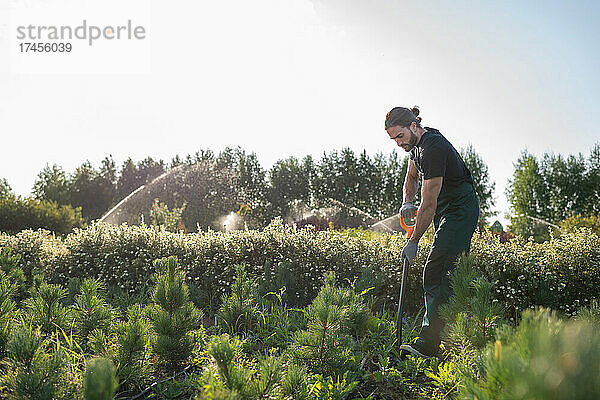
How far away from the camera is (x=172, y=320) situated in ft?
9.32

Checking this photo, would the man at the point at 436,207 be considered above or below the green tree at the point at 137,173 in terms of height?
below

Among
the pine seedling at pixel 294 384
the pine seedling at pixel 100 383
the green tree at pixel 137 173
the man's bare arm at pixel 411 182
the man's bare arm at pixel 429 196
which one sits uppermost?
the green tree at pixel 137 173

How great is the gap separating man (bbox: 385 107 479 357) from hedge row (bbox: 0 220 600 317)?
0.84 meters

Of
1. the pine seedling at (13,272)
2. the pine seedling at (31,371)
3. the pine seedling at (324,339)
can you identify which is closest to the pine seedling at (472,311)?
the pine seedling at (324,339)

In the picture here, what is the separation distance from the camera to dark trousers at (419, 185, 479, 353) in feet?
10.4

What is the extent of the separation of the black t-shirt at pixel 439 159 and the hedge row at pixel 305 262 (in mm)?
983

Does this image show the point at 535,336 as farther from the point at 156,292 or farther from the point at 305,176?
the point at 305,176

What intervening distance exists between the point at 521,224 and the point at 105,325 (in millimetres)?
19771

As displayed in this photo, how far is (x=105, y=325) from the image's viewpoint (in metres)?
3.05

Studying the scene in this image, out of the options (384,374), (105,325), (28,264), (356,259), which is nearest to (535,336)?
(384,374)

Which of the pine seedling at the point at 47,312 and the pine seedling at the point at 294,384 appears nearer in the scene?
the pine seedling at the point at 294,384

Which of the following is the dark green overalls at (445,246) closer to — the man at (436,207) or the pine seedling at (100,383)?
the man at (436,207)

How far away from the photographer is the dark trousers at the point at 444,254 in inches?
125

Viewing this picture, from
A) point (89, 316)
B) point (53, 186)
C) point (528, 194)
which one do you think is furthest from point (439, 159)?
point (53, 186)
